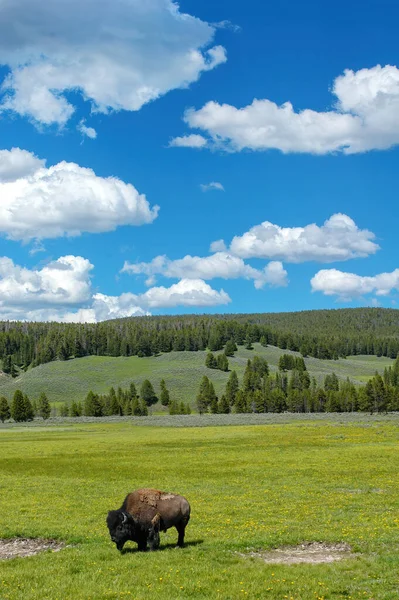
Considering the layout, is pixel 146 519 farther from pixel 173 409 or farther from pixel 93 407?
pixel 173 409

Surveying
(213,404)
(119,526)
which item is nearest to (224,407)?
(213,404)

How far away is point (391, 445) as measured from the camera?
190 ft

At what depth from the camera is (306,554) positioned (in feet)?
57.9

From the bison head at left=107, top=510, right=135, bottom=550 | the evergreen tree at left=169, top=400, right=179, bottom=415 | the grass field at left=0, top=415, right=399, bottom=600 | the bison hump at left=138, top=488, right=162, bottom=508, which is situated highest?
the bison hump at left=138, top=488, right=162, bottom=508

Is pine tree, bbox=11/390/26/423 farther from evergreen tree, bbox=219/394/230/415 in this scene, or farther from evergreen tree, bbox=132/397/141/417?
evergreen tree, bbox=219/394/230/415

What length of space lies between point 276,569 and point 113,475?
27039 millimetres

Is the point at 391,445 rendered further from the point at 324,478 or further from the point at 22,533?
the point at 22,533

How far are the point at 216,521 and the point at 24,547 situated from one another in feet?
26.8

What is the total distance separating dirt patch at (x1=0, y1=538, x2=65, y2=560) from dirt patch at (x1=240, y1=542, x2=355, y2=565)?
7141 millimetres

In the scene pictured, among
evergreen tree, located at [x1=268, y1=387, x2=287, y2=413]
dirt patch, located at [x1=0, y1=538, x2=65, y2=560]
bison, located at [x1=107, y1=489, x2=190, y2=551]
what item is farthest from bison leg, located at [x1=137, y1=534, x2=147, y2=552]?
evergreen tree, located at [x1=268, y1=387, x2=287, y2=413]

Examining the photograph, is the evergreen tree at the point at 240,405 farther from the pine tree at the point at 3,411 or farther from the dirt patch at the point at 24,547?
the dirt patch at the point at 24,547

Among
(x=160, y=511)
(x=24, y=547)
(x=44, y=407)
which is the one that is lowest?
(x=44, y=407)

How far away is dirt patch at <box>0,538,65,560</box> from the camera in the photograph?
1848 centimetres

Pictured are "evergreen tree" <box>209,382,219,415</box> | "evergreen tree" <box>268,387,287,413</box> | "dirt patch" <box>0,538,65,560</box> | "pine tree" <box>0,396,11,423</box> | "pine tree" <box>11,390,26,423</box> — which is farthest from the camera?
"evergreen tree" <box>209,382,219,415</box>
